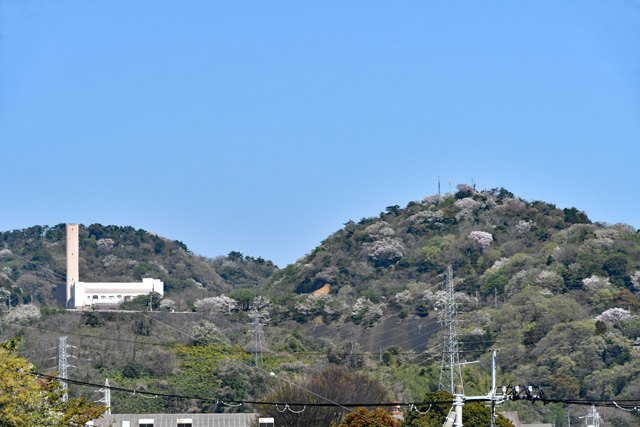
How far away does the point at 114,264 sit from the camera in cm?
16362

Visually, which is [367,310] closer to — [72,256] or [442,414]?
[72,256]

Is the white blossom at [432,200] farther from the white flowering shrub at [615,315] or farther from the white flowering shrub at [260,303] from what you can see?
the white flowering shrub at [615,315]

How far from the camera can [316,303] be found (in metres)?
125

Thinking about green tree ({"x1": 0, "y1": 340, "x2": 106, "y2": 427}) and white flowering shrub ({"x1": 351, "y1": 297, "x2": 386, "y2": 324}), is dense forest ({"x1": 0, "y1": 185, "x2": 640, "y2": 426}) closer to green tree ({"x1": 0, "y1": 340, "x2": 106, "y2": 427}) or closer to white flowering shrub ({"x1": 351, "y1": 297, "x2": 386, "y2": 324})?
white flowering shrub ({"x1": 351, "y1": 297, "x2": 386, "y2": 324})

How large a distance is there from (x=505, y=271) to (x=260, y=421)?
62.2 meters

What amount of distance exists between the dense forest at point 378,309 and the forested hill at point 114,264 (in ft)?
1.08

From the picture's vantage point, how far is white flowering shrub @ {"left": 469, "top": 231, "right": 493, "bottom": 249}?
5507 inches

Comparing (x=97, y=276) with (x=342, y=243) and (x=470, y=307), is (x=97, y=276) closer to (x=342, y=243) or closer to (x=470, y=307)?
(x=342, y=243)

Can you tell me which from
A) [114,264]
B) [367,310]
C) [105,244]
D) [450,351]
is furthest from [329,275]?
[450,351]

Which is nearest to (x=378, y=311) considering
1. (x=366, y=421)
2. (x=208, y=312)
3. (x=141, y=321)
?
(x=208, y=312)

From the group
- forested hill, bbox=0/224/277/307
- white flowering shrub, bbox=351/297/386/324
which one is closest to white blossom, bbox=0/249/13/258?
forested hill, bbox=0/224/277/307

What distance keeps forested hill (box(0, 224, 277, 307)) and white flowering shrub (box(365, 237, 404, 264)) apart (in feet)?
73.4

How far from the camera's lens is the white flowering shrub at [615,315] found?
102625 mm

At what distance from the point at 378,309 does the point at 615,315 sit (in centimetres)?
2773
